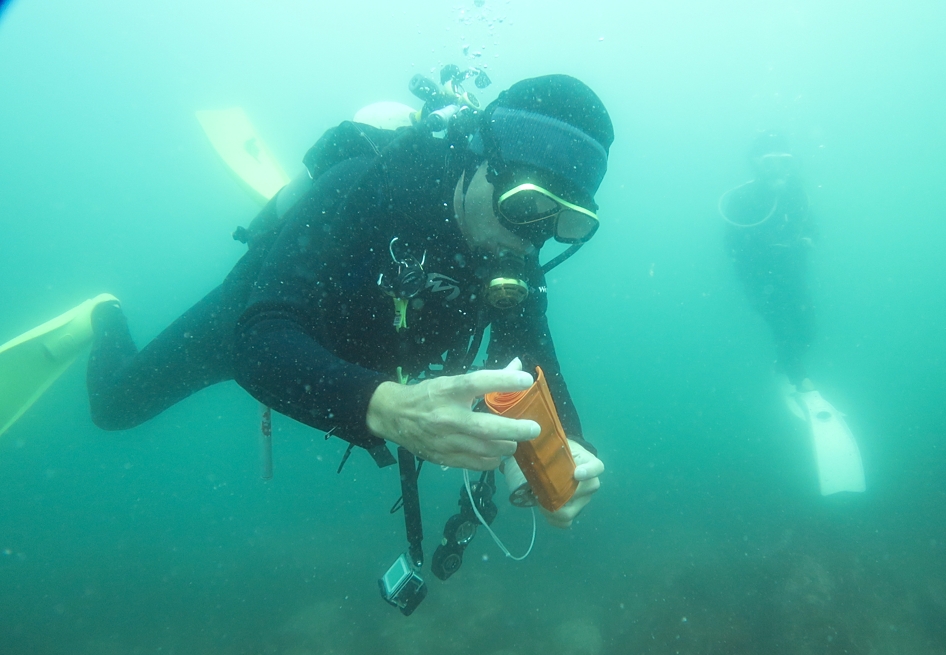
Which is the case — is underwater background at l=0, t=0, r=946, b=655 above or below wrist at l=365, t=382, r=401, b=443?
below

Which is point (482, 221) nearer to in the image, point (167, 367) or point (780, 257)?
point (167, 367)

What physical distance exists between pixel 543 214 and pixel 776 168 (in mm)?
12091

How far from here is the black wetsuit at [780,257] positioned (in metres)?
11.6

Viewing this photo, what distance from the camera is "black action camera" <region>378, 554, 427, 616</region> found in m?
2.85

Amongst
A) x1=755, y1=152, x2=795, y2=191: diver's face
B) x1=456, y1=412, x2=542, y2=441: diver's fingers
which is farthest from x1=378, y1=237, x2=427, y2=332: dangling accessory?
x1=755, y1=152, x2=795, y2=191: diver's face

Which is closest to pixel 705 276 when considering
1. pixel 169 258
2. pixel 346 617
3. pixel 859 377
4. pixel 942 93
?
pixel 859 377

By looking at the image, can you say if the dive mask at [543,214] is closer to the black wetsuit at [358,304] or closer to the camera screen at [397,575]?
the black wetsuit at [358,304]

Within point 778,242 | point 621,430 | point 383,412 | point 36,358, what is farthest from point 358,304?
point 621,430

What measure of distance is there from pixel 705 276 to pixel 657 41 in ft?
88.7

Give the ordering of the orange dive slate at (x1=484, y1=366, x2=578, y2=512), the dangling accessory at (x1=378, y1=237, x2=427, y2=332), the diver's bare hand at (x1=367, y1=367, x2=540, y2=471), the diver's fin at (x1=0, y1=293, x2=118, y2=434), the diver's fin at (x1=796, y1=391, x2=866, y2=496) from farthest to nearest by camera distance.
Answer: the diver's fin at (x1=796, y1=391, x2=866, y2=496) → the diver's fin at (x1=0, y1=293, x2=118, y2=434) → the dangling accessory at (x1=378, y1=237, x2=427, y2=332) → the orange dive slate at (x1=484, y1=366, x2=578, y2=512) → the diver's bare hand at (x1=367, y1=367, x2=540, y2=471)

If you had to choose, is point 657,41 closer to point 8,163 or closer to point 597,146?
point 597,146

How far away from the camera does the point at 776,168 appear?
37.4 ft

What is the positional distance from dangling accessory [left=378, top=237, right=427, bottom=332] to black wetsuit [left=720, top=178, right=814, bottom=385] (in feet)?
40.5

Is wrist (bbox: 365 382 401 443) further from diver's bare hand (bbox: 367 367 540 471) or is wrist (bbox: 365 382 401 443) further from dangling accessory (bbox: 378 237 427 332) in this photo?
dangling accessory (bbox: 378 237 427 332)
